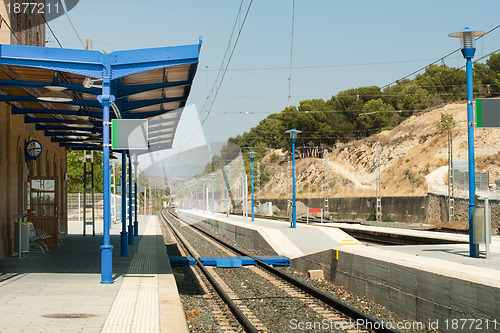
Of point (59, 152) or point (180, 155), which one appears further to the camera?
point (180, 155)

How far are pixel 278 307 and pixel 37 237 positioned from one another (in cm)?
976

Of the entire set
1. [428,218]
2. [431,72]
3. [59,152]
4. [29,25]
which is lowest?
[428,218]

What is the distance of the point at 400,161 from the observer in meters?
73.4

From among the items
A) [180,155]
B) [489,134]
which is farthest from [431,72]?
[180,155]

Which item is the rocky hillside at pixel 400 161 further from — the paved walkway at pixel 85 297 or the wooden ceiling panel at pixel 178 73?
the paved walkway at pixel 85 297

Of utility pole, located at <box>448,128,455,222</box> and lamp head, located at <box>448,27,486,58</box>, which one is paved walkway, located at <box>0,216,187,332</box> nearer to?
lamp head, located at <box>448,27,486,58</box>

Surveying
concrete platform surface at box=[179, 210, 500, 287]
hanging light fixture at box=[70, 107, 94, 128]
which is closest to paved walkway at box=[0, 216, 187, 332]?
hanging light fixture at box=[70, 107, 94, 128]

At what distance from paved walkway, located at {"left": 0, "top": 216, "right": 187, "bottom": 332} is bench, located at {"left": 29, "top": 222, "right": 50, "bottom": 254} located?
128 centimetres

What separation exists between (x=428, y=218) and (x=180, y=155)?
39300 mm

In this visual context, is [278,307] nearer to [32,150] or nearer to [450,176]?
[32,150]

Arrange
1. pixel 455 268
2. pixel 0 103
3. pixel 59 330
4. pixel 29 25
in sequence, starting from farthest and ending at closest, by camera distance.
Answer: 1. pixel 29 25
2. pixel 0 103
3. pixel 455 268
4. pixel 59 330

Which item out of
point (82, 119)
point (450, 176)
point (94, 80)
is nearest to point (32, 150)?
point (82, 119)

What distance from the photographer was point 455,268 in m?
10.4

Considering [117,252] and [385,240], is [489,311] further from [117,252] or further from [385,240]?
[385,240]
